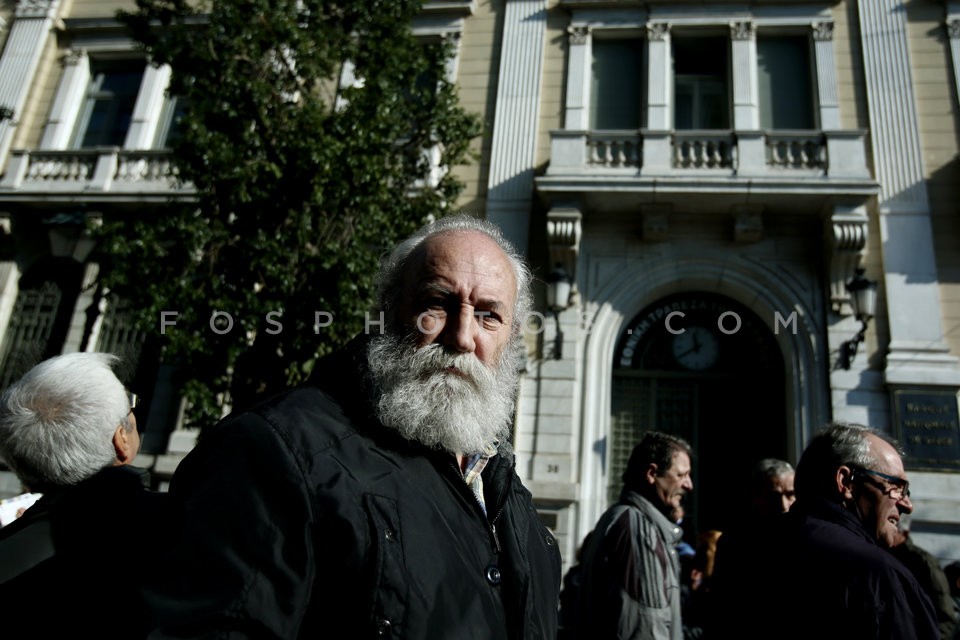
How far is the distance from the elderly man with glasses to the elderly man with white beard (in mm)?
966

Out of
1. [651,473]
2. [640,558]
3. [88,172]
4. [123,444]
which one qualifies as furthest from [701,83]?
[123,444]

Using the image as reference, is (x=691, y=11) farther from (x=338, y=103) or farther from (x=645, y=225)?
(x=338, y=103)

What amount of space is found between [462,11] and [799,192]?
6054 millimetres

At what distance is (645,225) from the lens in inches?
357

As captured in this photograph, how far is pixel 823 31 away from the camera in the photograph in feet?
31.9

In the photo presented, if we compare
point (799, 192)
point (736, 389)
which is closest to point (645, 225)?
point (799, 192)

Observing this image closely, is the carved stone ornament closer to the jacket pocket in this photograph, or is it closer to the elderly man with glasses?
the elderly man with glasses

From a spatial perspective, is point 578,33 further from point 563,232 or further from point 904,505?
point 904,505

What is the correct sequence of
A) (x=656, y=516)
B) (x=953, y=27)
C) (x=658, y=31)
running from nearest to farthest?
(x=656, y=516)
(x=953, y=27)
(x=658, y=31)

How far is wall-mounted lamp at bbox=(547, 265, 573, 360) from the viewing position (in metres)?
8.62

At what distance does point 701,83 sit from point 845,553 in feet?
31.2

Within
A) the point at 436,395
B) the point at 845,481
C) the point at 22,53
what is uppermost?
the point at 22,53

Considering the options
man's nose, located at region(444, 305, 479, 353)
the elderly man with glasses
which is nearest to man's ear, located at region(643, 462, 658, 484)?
the elderly man with glasses

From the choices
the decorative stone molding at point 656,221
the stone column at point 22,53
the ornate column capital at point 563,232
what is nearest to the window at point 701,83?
the decorative stone molding at point 656,221
